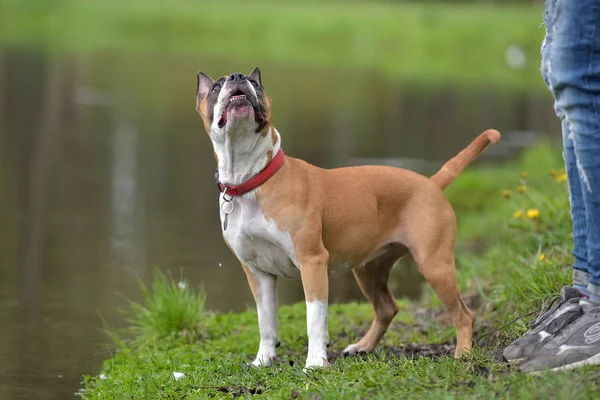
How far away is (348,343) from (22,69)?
75.3ft

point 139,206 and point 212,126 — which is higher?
point 212,126

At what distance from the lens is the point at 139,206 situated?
12.9 meters

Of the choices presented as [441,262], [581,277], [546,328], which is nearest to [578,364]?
[546,328]

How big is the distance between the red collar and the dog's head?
197 millimetres

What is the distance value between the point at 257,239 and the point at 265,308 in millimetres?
513

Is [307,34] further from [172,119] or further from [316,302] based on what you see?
[316,302]

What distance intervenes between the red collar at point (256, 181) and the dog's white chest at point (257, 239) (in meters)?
0.04

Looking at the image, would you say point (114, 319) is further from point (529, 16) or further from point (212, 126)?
point (529, 16)

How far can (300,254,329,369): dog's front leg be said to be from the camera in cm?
589

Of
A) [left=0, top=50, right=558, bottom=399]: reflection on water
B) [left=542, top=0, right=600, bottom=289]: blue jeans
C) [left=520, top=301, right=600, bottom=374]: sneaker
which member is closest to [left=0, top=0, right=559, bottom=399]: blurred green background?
[left=0, top=50, right=558, bottom=399]: reflection on water

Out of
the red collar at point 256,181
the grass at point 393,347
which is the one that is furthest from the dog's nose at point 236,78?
the grass at point 393,347

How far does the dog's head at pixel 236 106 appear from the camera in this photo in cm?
577

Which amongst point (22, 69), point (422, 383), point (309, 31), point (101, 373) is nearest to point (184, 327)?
point (101, 373)

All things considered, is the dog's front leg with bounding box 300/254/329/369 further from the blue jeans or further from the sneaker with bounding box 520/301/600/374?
the blue jeans
